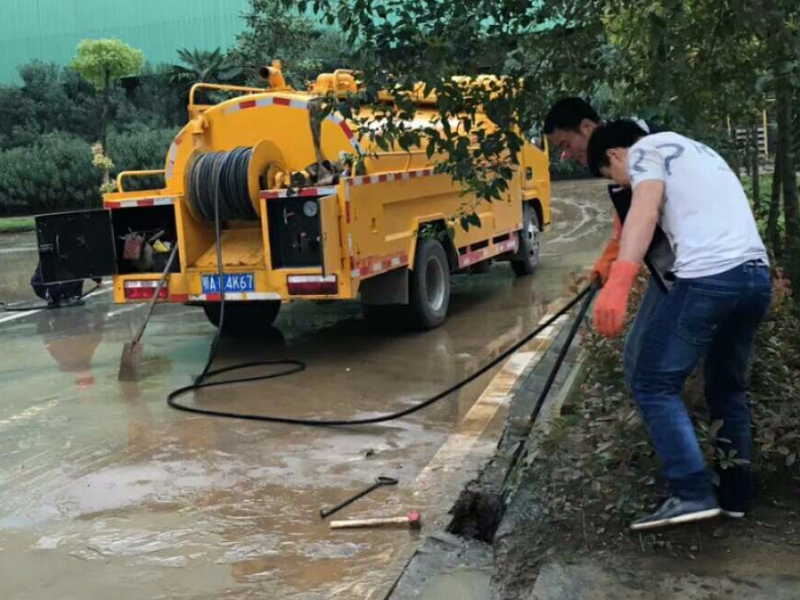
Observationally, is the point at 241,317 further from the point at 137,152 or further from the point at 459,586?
the point at 137,152

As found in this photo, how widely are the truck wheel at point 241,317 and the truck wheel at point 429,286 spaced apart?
5.26 ft

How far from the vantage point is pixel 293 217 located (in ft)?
25.5

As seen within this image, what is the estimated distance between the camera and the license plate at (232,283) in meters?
8.10

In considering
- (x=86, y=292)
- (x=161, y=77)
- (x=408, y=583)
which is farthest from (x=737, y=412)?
(x=161, y=77)

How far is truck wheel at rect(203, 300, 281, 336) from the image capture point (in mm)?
9469

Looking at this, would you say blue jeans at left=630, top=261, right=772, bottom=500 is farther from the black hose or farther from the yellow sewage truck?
the yellow sewage truck

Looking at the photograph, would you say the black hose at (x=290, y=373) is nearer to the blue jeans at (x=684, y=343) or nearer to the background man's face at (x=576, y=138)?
the background man's face at (x=576, y=138)

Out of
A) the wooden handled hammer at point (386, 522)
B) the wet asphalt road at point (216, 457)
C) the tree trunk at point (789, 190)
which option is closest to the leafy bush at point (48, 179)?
the wet asphalt road at point (216, 457)

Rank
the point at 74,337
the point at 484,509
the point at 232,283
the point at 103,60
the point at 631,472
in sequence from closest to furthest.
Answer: the point at 631,472 < the point at 484,509 < the point at 232,283 < the point at 74,337 < the point at 103,60

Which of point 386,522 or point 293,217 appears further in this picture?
point 293,217

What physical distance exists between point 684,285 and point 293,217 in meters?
4.83

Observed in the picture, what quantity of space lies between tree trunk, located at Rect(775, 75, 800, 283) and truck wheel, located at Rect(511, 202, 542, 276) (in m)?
4.90

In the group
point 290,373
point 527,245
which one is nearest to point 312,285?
point 290,373

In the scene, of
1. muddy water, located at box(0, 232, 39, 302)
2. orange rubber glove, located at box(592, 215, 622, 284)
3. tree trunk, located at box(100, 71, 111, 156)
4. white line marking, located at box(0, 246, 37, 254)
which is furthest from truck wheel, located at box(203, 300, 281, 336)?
tree trunk, located at box(100, 71, 111, 156)
